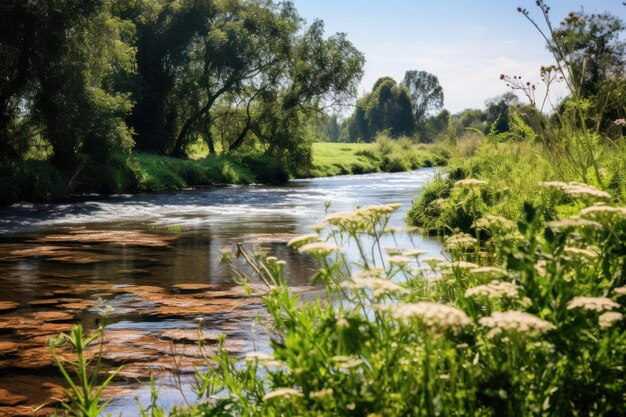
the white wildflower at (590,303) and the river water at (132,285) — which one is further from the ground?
the white wildflower at (590,303)

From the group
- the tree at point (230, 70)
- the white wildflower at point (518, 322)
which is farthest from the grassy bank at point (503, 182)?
the tree at point (230, 70)

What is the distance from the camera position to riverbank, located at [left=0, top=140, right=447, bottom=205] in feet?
68.6

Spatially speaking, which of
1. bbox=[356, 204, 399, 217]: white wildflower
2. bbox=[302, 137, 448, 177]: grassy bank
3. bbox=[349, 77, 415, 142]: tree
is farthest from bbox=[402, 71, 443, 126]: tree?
bbox=[356, 204, 399, 217]: white wildflower

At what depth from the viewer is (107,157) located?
25.4 metres

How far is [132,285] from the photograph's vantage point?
875 cm

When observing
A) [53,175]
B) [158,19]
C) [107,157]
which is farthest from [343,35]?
[53,175]

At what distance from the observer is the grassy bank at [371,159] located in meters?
46.2

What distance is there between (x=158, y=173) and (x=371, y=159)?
27.9 m

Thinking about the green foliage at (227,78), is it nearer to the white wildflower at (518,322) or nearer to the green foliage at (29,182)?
the green foliage at (29,182)

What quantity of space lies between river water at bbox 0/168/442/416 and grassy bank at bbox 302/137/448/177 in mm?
25798

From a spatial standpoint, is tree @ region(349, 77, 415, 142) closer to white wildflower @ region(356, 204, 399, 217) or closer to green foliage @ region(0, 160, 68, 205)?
green foliage @ region(0, 160, 68, 205)

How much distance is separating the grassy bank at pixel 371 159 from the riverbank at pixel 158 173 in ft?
0.27

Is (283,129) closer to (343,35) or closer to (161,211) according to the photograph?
(343,35)

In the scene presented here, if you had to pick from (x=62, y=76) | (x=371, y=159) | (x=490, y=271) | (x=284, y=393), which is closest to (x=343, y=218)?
(x=490, y=271)
